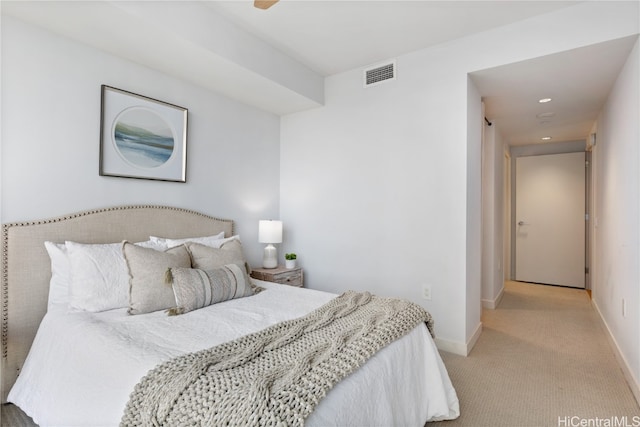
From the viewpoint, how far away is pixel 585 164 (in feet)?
17.3

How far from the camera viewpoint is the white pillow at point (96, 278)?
1.92 meters

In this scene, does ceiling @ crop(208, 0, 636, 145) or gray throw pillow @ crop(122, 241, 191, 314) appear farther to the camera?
ceiling @ crop(208, 0, 636, 145)

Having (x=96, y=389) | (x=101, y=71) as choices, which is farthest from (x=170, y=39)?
(x=96, y=389)

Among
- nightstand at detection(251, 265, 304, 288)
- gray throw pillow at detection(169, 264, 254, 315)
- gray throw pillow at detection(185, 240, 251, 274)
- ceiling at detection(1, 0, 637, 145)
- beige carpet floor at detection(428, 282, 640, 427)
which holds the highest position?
ceiling at detection(1, 0, 637, 145)

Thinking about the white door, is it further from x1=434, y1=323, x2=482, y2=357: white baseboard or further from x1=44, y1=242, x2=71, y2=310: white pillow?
x1=44, y1=242, x2=71, y2=310: white pillow

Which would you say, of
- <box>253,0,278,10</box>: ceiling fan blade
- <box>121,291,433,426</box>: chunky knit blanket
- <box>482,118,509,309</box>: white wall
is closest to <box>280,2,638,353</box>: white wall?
<box>482,118,509,309</box>: white wall

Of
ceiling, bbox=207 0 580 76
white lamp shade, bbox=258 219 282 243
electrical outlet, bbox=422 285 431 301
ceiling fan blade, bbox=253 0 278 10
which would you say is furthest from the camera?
white lamp shade, bbox=258 219 282 243

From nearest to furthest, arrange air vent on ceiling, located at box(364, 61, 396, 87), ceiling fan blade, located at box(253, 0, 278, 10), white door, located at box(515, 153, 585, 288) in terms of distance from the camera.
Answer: ceiling fan blade, located at box(253, 0, 278, 10), air vent on ceiling, located at box(364, 61, 396, 87), white door, located at box(515, 153, 585, 288)

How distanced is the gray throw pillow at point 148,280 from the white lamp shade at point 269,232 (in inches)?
54.6

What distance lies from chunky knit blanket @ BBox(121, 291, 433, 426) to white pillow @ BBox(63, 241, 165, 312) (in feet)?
3.20

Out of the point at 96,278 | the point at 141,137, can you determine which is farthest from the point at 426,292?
the point at 141,137

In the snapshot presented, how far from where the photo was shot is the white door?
210 inches

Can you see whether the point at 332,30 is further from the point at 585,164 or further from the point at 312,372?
the point at 585,164

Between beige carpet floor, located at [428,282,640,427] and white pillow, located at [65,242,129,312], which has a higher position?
white pillow, located at [65,242,129,312]
